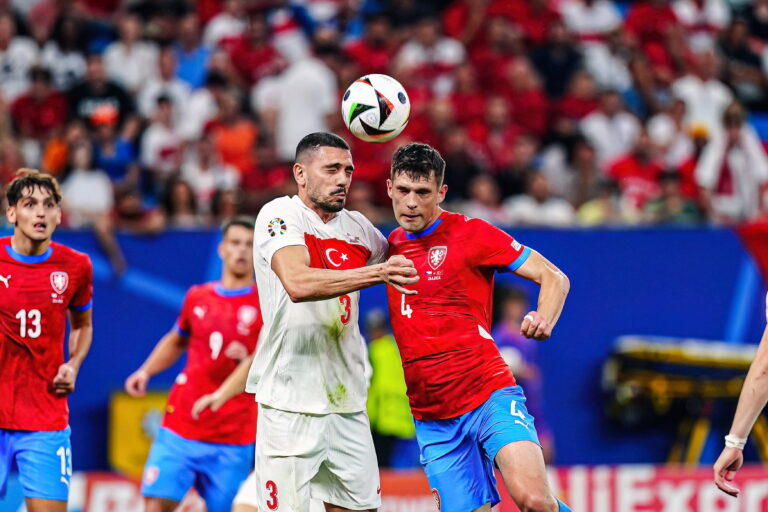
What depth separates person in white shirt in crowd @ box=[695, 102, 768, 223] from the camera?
15.0 metres

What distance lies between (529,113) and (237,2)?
4.40m

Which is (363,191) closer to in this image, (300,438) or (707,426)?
(707,426)

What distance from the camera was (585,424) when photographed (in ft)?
44.1

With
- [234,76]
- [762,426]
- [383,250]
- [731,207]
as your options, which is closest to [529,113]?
[731,207]

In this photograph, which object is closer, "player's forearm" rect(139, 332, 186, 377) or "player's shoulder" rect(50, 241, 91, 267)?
"player's shoulder" rect(50, 241, 91, 267)

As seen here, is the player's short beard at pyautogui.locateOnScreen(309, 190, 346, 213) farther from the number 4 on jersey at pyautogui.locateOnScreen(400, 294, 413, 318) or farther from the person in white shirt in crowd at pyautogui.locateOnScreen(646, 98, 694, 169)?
the person in white shirt in crowd at pyautogui.locateOnScreen(646, 98, 694, 169)

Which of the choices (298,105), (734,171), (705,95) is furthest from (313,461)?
(705,95)

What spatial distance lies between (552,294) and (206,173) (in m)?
7.71

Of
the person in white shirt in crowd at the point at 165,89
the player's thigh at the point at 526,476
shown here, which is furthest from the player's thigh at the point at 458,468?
the person in white shirt in crowd at the point at 165,89

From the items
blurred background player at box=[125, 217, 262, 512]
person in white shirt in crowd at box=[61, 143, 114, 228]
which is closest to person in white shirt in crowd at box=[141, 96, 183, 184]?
person in white shirt in crowd at box=[61, 143, 114, 228]

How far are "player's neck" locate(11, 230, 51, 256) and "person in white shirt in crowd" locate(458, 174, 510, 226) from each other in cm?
641

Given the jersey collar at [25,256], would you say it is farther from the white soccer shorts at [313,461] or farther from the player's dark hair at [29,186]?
the white soccer shorts at [313,461]

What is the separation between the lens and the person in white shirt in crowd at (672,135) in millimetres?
15906

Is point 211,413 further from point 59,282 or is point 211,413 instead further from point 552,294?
point 552,294
